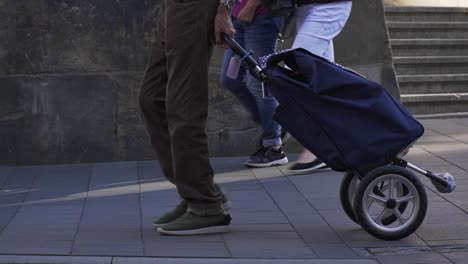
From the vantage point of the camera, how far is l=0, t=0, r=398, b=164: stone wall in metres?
7.14

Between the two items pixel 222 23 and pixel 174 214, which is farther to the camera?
pixel 174 214

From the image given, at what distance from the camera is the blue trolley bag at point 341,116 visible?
190 inches

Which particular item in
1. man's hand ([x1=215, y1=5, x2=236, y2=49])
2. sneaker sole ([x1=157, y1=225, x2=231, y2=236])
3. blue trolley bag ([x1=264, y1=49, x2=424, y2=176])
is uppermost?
man's hand ([x1=215, y1=5, x2=236, y2=49])

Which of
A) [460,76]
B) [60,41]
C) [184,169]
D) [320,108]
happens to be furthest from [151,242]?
[460,76]

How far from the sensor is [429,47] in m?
10.6

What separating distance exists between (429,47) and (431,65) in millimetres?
343

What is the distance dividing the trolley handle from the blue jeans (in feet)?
5.33

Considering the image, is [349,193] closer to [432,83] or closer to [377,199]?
[377,199]

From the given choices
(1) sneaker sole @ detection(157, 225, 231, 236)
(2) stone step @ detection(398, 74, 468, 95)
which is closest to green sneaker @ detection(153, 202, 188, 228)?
(1) sneaker sole @ detection(157, 225, 231, 236)

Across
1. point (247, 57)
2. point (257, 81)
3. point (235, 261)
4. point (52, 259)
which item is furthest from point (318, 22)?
point (52, 259)

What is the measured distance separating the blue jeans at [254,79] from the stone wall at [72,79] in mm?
909

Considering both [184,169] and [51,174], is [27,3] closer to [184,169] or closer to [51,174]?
[51,174]

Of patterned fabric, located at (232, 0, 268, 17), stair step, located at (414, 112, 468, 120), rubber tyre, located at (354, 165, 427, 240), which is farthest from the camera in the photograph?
stair step, located at (414, 112, 468, 120)

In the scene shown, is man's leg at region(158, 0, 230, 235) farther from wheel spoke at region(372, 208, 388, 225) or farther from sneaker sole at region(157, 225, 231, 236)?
wheel spoke at region(372, 208, 388, 225)
